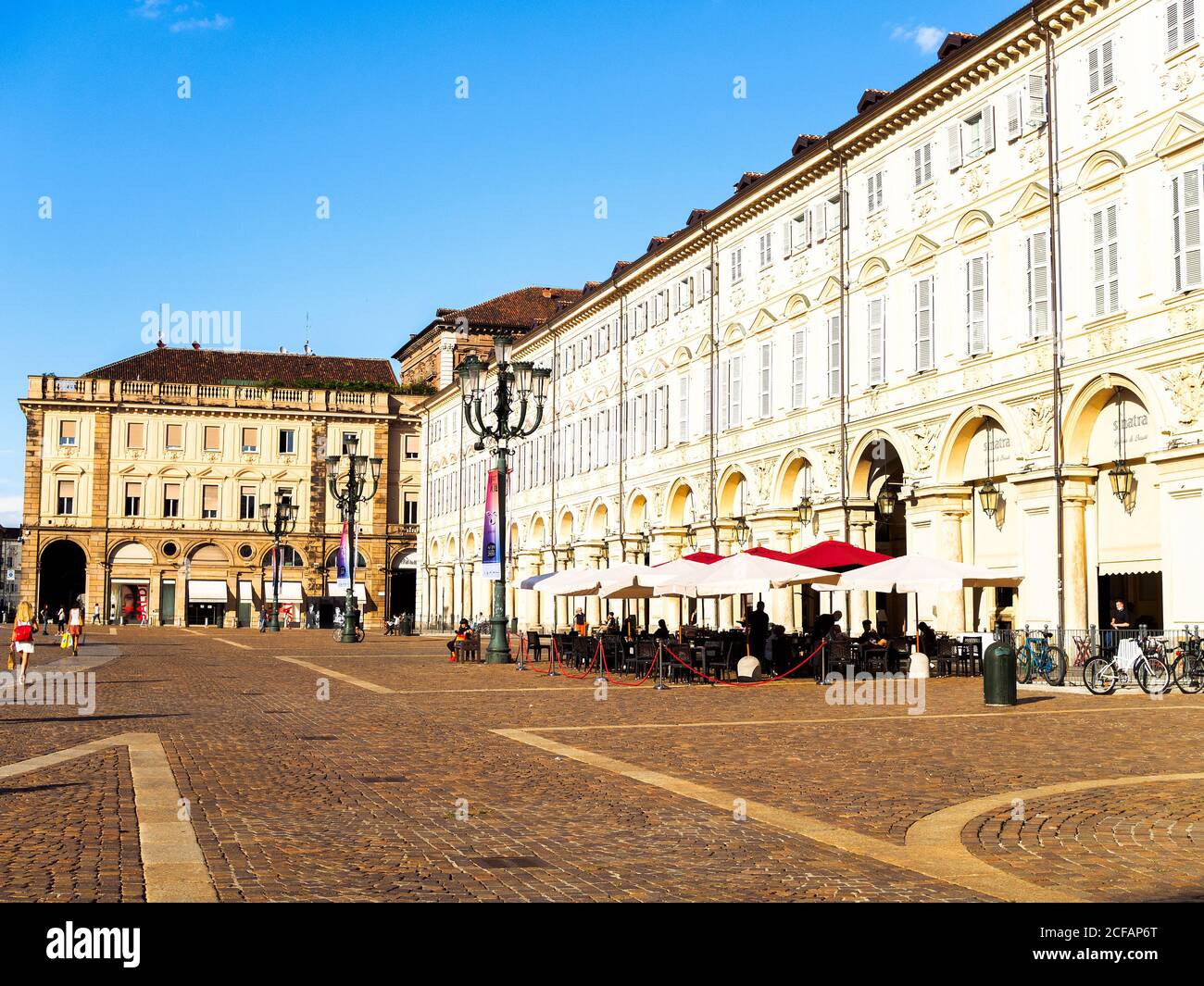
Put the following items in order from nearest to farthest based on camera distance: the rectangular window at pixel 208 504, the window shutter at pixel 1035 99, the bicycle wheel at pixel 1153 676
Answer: the bicycle wheel at pixel 1153 676 → the window shutter at pixel 1035 99 → the rectangular window at pixel 208 504

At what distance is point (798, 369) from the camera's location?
132ft

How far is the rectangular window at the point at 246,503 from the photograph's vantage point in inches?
3644

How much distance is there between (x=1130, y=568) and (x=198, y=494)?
73.2 metres

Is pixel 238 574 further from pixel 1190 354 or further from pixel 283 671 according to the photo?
pixel 1190 354

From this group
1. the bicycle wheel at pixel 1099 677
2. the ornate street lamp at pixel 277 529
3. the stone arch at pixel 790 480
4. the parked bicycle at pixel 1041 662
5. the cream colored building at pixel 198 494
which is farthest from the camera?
the cream colored building at pixel 198 494

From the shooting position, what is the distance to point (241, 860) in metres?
8.00

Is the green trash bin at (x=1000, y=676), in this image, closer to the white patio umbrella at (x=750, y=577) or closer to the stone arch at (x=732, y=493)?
the white patio umbrella at (x=750, y=577)

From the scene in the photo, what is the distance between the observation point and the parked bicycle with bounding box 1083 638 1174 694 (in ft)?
73.8

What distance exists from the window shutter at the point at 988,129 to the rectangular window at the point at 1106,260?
4362 millimetres

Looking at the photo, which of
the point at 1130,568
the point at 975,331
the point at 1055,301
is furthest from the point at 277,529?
the point at 1130,568

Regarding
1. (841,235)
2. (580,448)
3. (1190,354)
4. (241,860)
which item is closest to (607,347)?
(580,448)

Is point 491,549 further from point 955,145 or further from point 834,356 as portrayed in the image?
point 955,145

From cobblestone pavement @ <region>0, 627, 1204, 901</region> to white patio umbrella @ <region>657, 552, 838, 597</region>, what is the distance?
5883mm

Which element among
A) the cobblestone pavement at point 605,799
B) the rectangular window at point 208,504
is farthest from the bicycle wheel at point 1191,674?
the rectangular window at point 208,504
